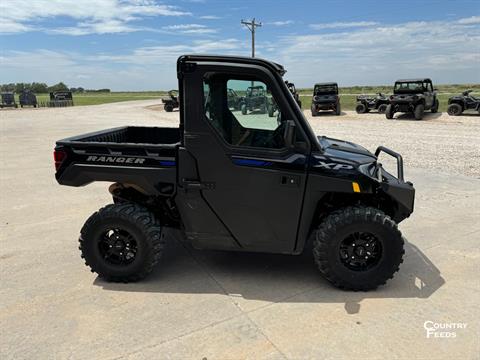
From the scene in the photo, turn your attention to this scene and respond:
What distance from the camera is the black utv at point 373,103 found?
2527 cm

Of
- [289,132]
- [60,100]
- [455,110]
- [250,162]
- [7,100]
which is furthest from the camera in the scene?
[60,100]

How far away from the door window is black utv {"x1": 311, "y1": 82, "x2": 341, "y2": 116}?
73.6ft

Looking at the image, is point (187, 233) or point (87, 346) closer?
point (87, 346)

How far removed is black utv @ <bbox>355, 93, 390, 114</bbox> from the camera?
82.9 ft

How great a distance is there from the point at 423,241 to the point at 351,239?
1.66m

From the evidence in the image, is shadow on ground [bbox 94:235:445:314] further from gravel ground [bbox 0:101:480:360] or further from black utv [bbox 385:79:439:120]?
black utv [bbox 385:79:439:120]

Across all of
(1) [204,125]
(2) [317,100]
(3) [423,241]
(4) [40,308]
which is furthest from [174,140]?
(2) [317,100]

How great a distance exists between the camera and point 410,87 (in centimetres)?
2227

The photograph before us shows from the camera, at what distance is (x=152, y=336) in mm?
3010

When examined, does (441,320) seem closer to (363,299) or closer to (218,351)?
(363,299)

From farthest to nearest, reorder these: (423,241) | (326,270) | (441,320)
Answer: (423,241) < (326,270) < (441,320)

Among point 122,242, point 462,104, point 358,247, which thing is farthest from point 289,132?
point 462,104

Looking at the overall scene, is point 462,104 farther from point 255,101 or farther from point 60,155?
point 60,155

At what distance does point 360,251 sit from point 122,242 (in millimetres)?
2261
